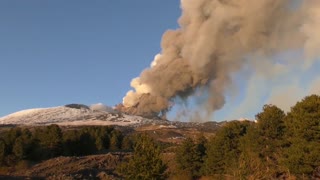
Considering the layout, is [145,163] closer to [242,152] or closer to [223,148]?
[242,152]

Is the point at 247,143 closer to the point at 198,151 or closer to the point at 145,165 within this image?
the point at 198,151

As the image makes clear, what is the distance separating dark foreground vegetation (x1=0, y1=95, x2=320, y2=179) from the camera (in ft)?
107

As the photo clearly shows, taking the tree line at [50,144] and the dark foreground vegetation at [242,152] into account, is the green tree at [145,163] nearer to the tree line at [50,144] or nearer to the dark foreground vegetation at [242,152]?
the dark foreground vegetation at [242,152]

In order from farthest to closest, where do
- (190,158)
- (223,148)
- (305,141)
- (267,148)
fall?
(190,158), (223,148), (267,148), (305,141)

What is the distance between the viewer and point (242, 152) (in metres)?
29.8

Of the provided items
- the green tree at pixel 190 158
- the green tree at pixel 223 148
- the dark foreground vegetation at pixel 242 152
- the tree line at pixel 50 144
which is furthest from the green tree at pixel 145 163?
the tree line at pixel 50 144

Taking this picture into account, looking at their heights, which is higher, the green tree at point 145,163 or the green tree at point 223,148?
the green tree at point 223,148

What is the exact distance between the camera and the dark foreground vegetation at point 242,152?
32562 mm

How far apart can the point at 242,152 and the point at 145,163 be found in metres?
7.54

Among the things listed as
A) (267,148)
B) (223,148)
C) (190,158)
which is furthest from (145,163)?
(190,158)

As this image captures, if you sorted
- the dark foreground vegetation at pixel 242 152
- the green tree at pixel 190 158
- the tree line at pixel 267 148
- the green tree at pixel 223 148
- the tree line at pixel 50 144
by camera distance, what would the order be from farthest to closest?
the tree line at pixel 50 144 → the green tree at pixel 190 158 → the green tree at pixel 223 148 → the tree line at pixel 267 148 → the dark foreground vegetation at pixel 242 152

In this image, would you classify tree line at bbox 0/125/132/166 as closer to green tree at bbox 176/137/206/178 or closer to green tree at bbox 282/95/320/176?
green tree at bbox 176/137/206/178

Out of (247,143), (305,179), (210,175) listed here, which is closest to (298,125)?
(305,179)

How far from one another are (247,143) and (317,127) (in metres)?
11.5
